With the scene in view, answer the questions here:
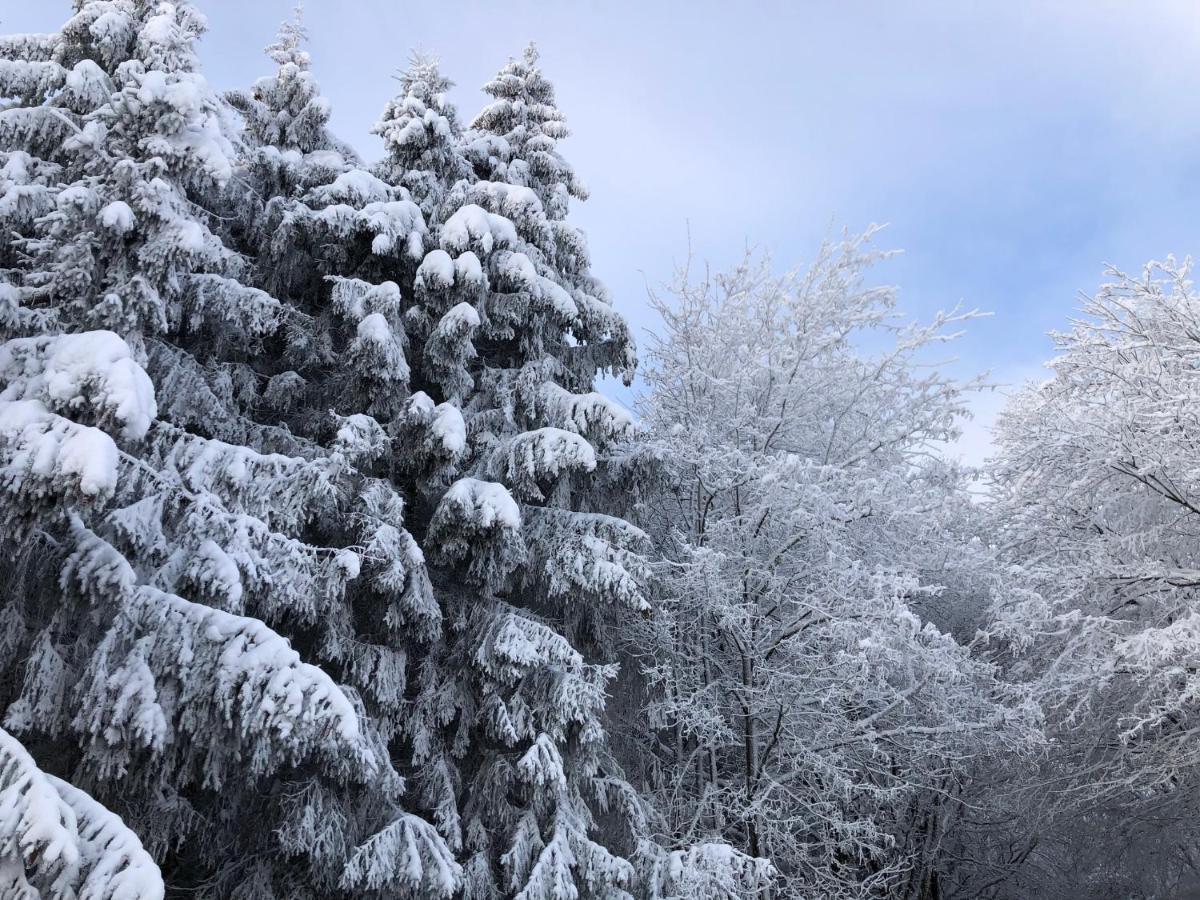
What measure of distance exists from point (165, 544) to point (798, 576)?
688cm

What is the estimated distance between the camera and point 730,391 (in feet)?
36.8

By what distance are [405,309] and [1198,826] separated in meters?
12.3

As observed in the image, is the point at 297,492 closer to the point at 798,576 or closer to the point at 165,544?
the point at 165,544

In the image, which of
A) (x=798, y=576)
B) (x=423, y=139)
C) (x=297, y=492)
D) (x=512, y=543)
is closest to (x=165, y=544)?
(x=297, y=492)

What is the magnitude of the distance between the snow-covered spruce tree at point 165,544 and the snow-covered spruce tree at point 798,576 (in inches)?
143

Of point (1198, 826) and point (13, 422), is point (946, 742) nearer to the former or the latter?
point (1198, 826)

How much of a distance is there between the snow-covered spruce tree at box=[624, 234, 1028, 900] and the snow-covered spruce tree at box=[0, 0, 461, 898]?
3627 millimetres

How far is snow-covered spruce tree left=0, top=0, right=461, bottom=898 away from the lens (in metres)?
5.29

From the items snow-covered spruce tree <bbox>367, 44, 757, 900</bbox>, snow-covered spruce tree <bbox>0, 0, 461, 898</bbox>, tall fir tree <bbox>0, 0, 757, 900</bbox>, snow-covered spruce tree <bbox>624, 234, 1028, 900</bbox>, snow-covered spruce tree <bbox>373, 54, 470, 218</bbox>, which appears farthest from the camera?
Result: snow-covered spruce tree <bbox>373, 54, 470, 218</bbox>

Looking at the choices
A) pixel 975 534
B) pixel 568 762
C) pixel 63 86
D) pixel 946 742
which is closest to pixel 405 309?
pixel 63 86

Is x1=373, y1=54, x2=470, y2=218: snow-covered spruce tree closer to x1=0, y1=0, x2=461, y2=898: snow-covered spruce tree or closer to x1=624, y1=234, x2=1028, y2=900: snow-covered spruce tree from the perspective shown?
x1=0, y1=0, x2=461, y2=898: snow-covered spruce tree

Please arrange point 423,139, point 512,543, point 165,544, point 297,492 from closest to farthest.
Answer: point 165,544 < point 297,492 < point 512,543 < point 423,139

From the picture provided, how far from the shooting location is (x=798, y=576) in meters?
10.3

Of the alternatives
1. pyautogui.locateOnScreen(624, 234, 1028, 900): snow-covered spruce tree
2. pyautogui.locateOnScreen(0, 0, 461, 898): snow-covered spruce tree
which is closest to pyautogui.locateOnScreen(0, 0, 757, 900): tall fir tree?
pyautogui.locateOnScreen(0, 0, 461, 898): snow-covered spruce tree
